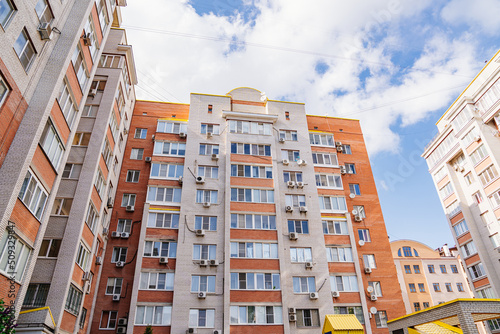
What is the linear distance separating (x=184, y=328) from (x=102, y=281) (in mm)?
8000

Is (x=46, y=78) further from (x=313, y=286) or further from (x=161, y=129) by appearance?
(x=313, y=286)

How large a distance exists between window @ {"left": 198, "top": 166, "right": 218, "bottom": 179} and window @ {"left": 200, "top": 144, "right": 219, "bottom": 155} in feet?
5.58

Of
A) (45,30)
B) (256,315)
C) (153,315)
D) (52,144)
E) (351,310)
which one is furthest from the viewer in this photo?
(351,310)

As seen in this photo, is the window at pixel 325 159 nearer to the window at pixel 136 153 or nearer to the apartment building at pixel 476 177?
the apartment building at pixel 476 177

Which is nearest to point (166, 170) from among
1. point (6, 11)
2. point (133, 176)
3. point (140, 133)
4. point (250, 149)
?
point (133, 176)

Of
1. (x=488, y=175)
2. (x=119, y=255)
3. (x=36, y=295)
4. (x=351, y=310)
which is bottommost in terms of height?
(x=36, y=295)

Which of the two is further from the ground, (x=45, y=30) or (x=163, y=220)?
(x=45, y=30)

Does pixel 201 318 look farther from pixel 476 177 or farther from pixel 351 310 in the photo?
pixel 476 177

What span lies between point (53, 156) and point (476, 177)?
4122cm

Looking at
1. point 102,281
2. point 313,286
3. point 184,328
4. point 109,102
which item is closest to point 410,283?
point 313,286

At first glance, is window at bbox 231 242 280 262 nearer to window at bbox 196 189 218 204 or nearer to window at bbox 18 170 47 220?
window at bbox 196 189 218 204

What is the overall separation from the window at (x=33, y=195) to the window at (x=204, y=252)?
14.1 meters

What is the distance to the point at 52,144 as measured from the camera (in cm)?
1897

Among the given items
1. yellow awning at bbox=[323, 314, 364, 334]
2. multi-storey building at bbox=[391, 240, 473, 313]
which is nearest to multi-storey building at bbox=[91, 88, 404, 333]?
yellow awning at bbox=[323, 314, 364, 334]
